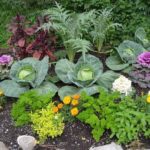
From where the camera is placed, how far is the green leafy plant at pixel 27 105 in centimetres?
418

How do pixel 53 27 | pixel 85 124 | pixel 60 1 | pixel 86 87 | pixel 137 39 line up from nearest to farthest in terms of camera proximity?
pixel 85 124, pixel 86 87, pixel 53 27, pixel 137 39, pixel 60 1

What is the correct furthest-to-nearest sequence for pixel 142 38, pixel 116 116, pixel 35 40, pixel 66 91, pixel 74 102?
pixel 142 38 < pixel 35 40 < pixel 66 91 < pixel 74 102 < pixel 116 116

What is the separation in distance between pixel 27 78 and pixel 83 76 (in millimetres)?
592

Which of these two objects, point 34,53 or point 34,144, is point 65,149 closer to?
point 34,144

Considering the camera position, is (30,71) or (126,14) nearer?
(30,71)

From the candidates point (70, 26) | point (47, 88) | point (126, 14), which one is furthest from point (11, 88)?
point (126, 14)

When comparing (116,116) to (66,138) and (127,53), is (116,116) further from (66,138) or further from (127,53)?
(127,53)

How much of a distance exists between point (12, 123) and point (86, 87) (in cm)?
84

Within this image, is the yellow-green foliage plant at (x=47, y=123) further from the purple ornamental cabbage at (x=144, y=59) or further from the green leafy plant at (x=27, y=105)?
the purple ornamental cabbage at (x=144, y=59)

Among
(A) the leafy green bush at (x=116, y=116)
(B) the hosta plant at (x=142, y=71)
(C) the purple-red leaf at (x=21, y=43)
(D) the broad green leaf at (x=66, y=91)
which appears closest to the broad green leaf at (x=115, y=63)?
(B) the hosta plant at (x=142, y=71)

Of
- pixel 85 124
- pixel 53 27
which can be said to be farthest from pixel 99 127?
pixel 53 27

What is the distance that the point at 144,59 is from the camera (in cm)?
454

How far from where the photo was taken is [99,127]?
3977mm

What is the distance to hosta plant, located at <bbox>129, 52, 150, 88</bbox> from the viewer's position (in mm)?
4531
